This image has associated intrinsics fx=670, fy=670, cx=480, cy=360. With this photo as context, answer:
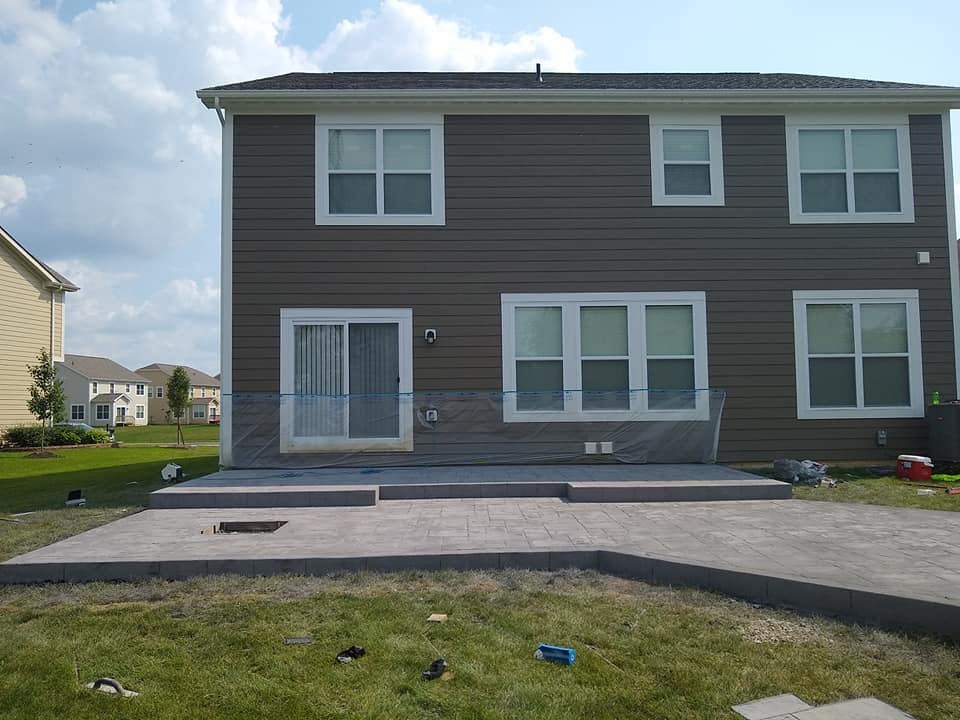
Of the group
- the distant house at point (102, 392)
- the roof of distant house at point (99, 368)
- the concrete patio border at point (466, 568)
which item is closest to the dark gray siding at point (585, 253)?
the concrete patio border at point (466, 568)

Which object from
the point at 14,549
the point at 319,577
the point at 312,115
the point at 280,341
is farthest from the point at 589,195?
the point at 14,549

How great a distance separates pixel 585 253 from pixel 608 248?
0.38m

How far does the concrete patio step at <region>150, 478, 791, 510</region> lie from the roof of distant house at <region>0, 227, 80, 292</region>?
18507mm

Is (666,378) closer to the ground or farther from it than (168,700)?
farther from it

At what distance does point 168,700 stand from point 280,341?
306 inches

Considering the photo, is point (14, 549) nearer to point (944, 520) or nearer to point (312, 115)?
point (312, 115)

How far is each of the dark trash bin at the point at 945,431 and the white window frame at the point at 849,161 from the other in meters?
3.06

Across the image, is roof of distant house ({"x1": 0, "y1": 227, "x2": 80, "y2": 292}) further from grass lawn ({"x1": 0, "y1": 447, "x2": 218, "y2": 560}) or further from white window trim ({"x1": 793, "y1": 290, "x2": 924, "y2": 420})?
white window trim ({"x1": 793, "y1": 290, "x2": 924, "y2": 420})

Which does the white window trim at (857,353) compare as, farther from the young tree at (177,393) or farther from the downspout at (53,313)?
the downspout at (53,313)

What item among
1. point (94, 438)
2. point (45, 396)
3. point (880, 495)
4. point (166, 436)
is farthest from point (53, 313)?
point (880, 495)

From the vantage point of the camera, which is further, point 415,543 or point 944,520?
point 944,520

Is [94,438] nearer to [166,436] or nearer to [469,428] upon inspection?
[166,436]

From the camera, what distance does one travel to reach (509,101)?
10.5m

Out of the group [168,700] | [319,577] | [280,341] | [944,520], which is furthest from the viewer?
[280,341]
